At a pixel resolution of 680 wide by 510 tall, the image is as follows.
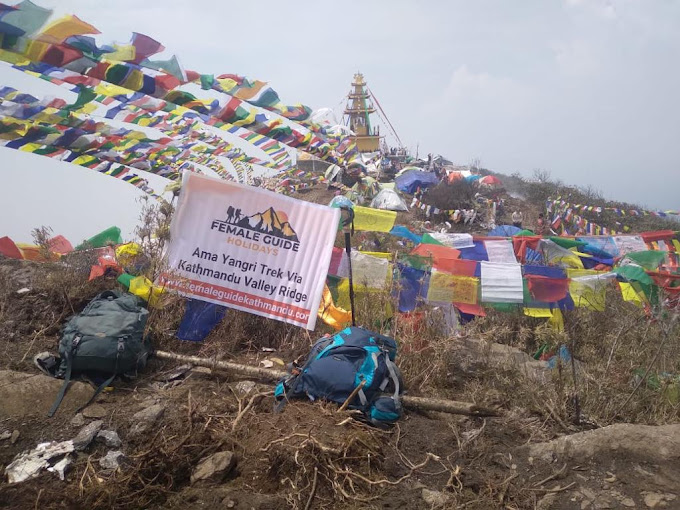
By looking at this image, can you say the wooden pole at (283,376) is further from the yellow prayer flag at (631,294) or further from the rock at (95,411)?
the yellow prayer flag at (631,294)

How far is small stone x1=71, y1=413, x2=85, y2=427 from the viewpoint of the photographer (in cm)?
407

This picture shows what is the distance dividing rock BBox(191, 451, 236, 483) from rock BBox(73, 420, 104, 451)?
3.11 feet

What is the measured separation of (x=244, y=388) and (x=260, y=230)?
2.16 m

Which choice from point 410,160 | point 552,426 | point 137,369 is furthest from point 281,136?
point 410,160

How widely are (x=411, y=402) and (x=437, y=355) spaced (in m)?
0.83

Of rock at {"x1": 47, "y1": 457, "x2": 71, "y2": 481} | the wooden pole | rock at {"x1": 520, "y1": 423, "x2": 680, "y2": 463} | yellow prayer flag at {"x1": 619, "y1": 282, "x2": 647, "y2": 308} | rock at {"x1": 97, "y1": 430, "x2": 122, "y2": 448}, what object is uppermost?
yellow prayer flag at {"x1": 619, "y1": 282, "x2": 647, "y2": 308}

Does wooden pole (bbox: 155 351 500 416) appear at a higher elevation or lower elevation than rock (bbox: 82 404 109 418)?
higher

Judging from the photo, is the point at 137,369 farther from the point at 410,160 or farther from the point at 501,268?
the point at 410,160

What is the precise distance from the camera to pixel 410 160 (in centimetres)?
3775

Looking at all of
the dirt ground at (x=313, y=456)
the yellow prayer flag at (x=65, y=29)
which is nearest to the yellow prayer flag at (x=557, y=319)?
the dirt ground at (x=313, y=456)

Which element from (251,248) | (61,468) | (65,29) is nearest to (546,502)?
(61,468)

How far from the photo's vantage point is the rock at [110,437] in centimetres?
388

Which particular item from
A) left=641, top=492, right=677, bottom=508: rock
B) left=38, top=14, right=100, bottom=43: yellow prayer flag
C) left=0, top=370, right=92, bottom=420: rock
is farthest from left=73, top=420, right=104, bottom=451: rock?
left=38, top=14, right=100, bottom=43: yellow prayer flag

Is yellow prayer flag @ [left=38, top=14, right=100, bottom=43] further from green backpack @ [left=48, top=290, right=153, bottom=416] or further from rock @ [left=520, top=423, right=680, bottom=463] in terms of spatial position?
rock @ [left=520, top=423, right=680, bottom=463]
